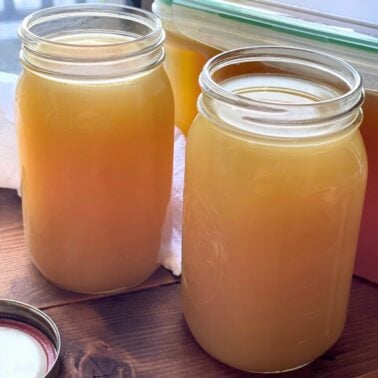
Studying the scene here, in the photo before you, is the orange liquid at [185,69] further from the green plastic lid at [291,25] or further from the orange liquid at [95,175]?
the orange liquid at [95,175]

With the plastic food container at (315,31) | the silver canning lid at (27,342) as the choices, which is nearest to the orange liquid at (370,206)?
the plastic food container at (315,31)

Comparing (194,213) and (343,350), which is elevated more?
(194,213)

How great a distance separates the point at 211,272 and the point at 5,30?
538 millimetres

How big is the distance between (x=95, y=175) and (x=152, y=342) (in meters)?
0.14

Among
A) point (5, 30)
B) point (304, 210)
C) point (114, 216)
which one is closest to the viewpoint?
point (304, 210)

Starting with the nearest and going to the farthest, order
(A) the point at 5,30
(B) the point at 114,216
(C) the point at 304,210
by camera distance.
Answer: (C) the point at 304,210 < (B) the point at 114,216 < (A) the point at 5,30

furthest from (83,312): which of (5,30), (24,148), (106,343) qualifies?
(5,30)

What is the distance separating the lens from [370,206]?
633 mm

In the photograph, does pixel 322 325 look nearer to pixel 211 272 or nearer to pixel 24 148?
pixel 211 272

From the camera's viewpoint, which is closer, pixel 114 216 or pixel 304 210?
pixel 304 210

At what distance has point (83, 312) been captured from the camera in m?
0.61

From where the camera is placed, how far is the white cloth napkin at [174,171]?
660 millimetres

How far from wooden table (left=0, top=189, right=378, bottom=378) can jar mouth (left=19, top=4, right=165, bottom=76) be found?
0.63 feet

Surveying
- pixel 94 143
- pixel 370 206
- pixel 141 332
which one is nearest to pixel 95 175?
pixel 94 143
